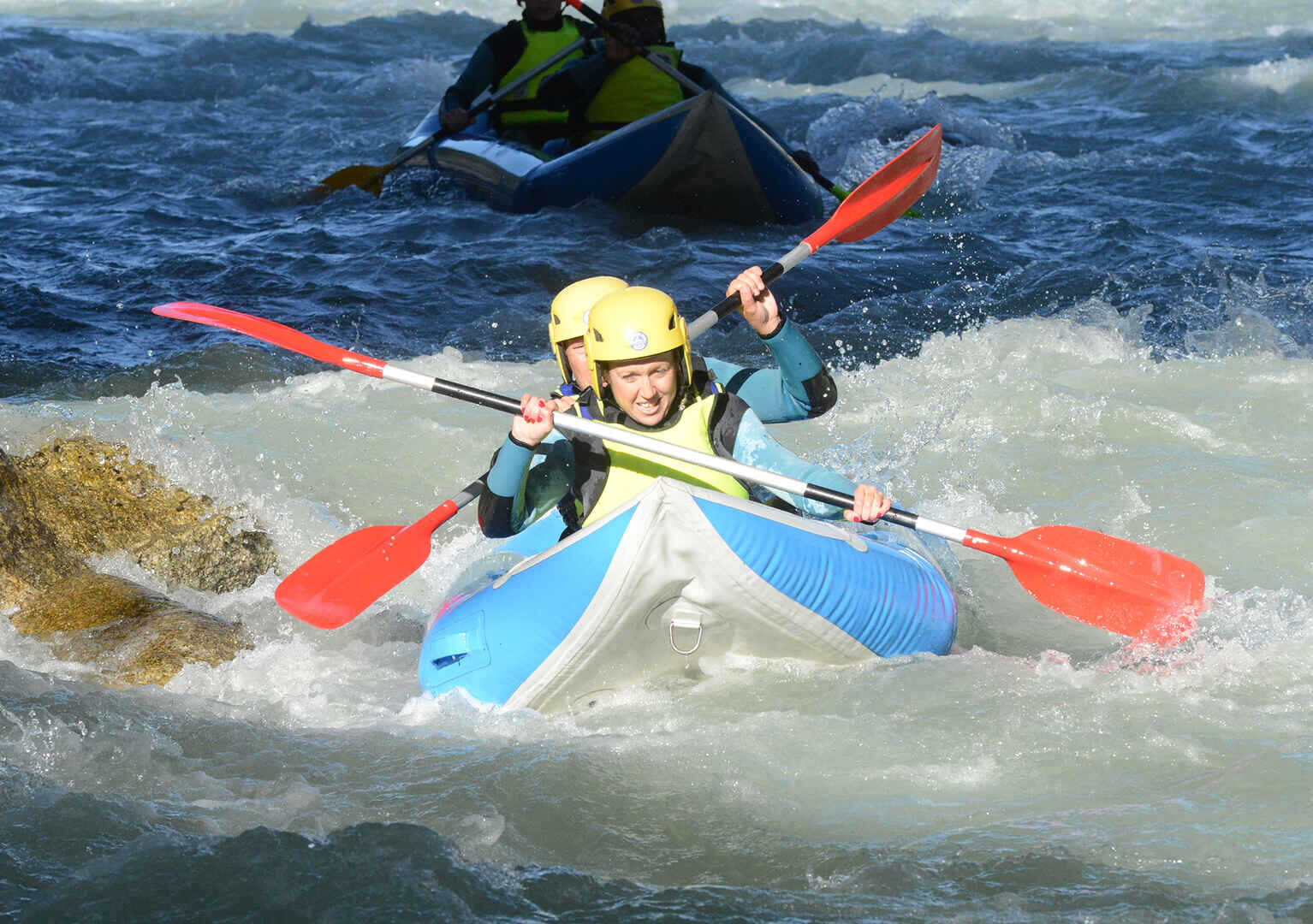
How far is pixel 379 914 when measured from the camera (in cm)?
298

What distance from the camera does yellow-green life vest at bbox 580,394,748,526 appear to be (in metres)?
4.13

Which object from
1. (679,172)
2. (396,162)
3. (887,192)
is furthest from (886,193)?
(396,162)

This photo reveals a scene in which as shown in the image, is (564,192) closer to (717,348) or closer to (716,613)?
(717,348)

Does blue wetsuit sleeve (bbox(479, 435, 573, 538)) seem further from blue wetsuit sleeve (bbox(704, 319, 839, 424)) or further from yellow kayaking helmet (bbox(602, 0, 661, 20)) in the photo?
yellow kayaking helmet (bbox(602, 0, 661, 20))

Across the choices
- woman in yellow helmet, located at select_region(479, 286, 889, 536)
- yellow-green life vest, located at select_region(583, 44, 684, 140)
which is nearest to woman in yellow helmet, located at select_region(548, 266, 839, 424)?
woman in yellow helmet, located at select_region(479, 286, 889, 536)

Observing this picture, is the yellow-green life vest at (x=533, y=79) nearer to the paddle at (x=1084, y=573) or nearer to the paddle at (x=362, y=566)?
the paddle at (x=362, y=566)

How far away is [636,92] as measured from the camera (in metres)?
10.4

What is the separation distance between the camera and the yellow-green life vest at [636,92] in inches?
409

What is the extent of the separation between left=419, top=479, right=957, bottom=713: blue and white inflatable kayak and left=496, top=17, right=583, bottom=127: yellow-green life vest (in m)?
7.56

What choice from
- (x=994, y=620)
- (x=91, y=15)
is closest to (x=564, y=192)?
(x=994, y=620)

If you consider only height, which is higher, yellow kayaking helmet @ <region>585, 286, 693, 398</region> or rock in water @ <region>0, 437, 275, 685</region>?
yellow kayaking helmet @ <region>585, 286, 693, 398</region>

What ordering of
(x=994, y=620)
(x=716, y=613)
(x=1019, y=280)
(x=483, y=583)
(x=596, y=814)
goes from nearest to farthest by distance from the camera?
(x=596, y=814), (x=716, y=613), (x=483, y=583), (x=994, y=620), (x=1019, y=280)

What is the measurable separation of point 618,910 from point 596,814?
442 millimetres

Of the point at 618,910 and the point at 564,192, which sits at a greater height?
the point at 564,192
